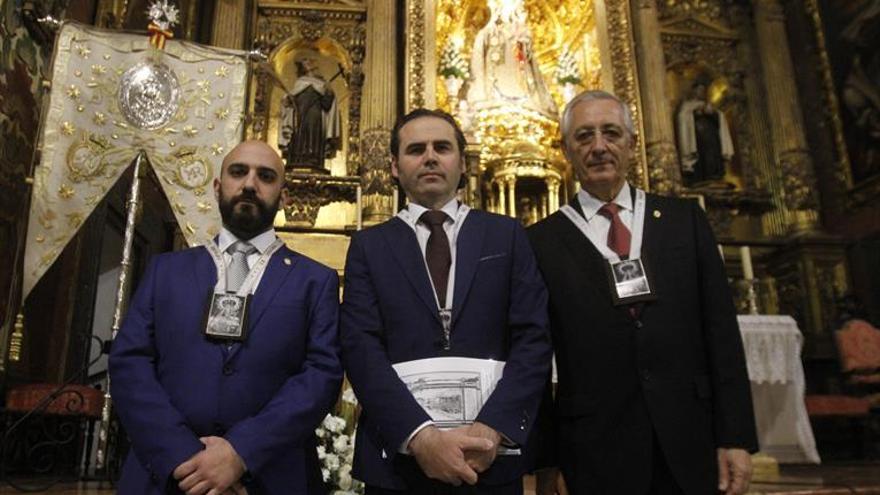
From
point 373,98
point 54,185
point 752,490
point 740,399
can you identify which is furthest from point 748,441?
point 373,98

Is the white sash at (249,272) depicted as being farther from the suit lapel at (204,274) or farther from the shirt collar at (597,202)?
the shirt collar at (597,202)

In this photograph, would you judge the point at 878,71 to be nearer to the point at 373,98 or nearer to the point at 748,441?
the point at 373,98

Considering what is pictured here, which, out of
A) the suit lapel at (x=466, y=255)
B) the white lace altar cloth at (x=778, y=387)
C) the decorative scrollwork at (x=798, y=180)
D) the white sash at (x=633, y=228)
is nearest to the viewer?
the suit lapel at (x=466, y=255)

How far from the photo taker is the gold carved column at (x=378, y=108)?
6.21 meters

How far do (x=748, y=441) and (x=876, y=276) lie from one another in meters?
5.83

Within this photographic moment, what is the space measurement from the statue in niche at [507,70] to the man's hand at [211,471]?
5.80m

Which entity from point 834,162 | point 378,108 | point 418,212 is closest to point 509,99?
point 378,108

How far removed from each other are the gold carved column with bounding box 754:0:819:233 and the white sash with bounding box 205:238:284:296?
6.44 metres

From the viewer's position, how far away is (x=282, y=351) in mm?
1685

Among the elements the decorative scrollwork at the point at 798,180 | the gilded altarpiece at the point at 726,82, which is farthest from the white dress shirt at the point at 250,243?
the decorative scrollwork at the point at 798,180

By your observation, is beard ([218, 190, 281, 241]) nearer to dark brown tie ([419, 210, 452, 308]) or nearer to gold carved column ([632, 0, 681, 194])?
dark brown tie ([419, 210, 452, 308])

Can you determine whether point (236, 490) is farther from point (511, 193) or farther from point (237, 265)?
point (511, 193)

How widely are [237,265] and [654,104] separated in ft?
20.2

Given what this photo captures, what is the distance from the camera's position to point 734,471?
148cm
